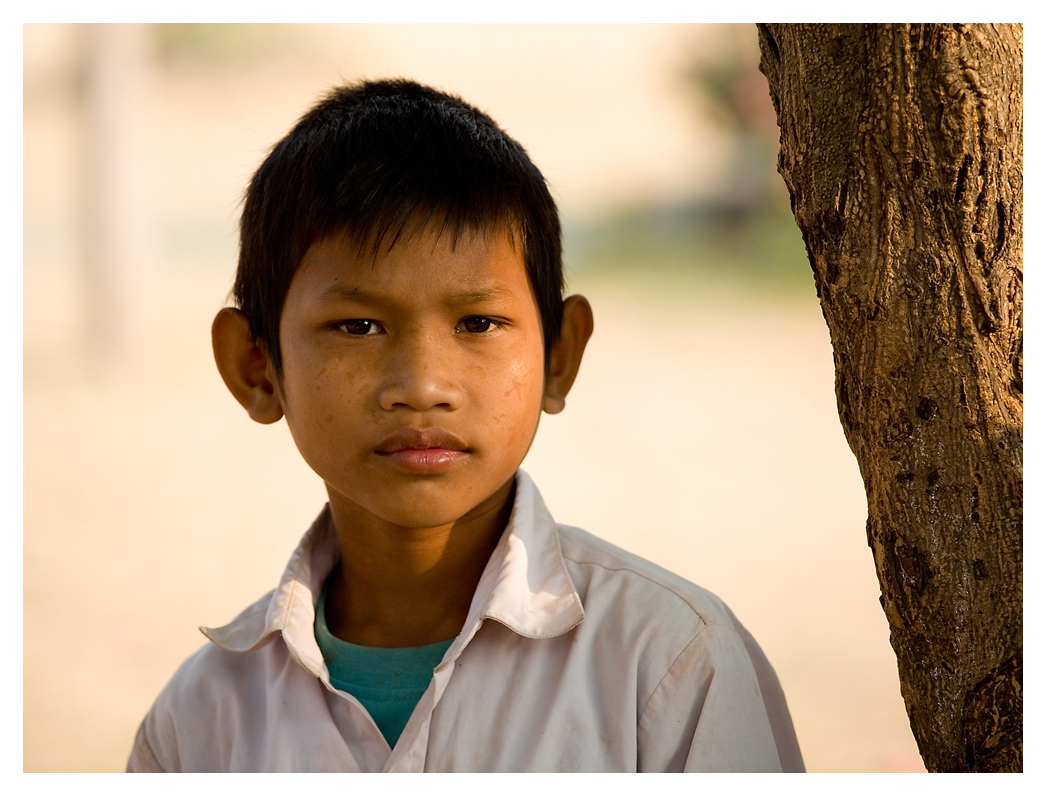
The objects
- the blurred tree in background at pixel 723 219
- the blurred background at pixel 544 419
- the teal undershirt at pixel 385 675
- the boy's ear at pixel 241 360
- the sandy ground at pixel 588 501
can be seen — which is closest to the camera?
the teal undershirt at pixel 385 675

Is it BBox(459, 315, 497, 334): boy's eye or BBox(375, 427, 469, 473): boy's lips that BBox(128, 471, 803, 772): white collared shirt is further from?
BBox(459, 315, 497, 334): boy's eye

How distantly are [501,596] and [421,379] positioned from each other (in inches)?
12.6

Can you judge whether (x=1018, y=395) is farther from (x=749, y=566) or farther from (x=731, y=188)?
(x=731, y=188)

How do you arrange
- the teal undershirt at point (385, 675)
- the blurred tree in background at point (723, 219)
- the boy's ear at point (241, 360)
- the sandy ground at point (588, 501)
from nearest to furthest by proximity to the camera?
the teal undershirt at point (385, 675), the boy's ear at point (241, 360), the sandy ground at point (588, 501), the blurred tree in background at point (723, 219)

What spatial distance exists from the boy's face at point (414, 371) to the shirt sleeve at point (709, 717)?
35 centimetres

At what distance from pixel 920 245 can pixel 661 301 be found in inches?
189

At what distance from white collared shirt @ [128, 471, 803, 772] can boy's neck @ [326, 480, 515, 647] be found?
2.9 inches

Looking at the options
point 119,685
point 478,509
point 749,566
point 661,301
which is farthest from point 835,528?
point 478,509

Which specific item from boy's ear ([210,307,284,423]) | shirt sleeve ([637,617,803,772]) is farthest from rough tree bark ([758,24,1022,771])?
boy's ear ([210,307,284,423])

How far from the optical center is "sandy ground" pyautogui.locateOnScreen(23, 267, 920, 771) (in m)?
3.78

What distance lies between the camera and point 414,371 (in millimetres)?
1289

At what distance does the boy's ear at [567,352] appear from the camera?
5.08 feet

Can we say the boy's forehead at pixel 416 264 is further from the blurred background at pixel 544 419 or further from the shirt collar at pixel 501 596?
the blurred background at pixel 544 419

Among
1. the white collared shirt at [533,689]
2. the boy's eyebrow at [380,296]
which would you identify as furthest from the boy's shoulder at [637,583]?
the boy's eyebrow at [380,296]
